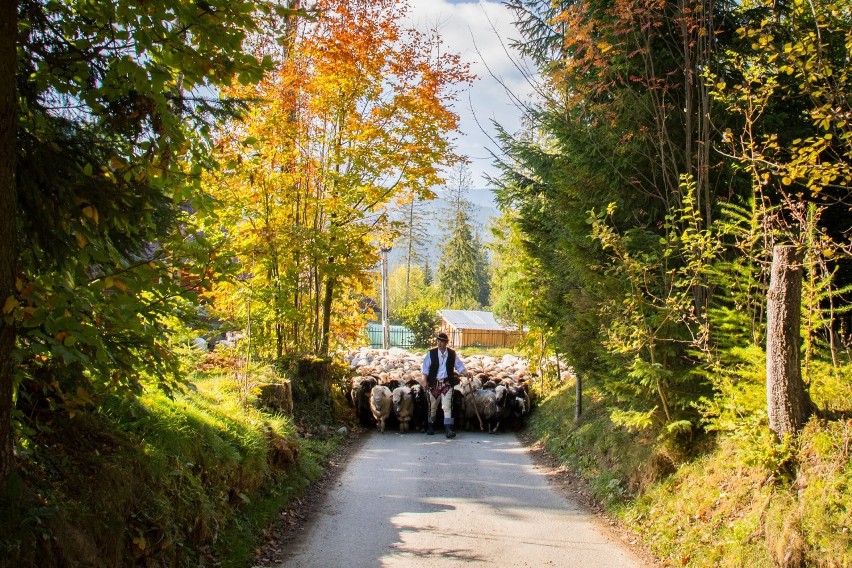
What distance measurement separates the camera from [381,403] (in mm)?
14086

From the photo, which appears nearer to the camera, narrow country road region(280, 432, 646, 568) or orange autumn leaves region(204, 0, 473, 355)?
narrow country road region(280, 432, 646, 568)

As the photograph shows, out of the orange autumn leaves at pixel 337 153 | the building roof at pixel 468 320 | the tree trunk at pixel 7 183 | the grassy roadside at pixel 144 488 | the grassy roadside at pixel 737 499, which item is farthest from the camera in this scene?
the building roof at pixel 468 320

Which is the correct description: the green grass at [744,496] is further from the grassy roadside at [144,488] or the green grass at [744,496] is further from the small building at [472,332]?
the small building at [472,332]

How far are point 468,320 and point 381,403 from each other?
34.5 metres

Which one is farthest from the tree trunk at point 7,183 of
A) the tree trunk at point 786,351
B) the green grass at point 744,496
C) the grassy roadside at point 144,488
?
the tree trunk at point 786,351

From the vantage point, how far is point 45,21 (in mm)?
3994

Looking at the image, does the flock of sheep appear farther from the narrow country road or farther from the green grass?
the green grass

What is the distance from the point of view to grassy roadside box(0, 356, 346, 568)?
386 cm

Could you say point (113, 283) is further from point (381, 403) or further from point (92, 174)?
point (381, 403)

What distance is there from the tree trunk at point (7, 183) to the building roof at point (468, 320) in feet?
142

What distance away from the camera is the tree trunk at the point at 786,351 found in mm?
5789

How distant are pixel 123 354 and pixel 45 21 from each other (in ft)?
6.80

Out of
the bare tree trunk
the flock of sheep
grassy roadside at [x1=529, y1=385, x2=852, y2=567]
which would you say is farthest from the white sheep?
grassy roadside at [x1=529, y1=385, x2=852, y2=567]

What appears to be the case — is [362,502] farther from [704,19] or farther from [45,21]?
[704,19]
